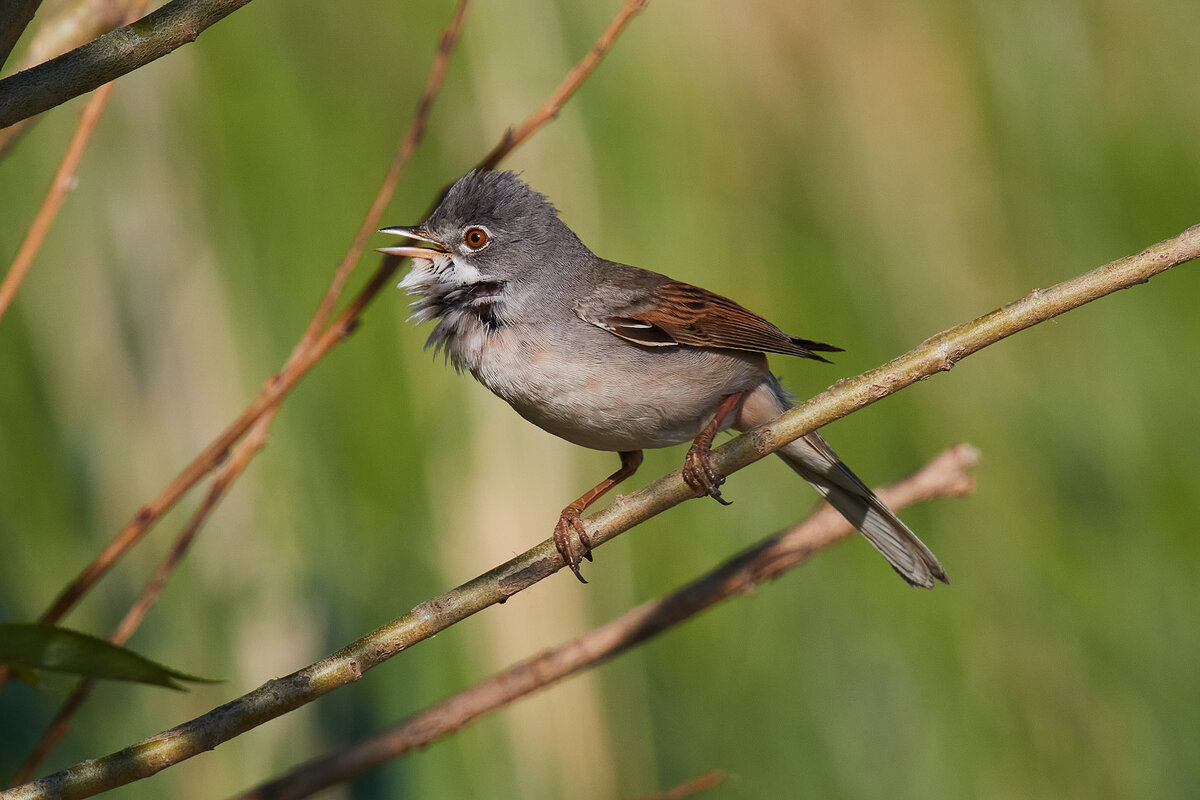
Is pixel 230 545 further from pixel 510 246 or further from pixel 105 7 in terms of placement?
pixel 105 7

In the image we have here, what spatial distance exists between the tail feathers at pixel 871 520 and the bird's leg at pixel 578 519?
44cm

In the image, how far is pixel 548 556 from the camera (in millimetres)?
1612

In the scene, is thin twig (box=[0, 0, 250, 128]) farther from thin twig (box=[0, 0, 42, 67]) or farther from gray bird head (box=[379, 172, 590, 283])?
gray bird head (box=[379, 172, 590, 283])

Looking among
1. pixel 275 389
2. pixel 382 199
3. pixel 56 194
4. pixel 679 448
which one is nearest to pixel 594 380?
pixel 382 199

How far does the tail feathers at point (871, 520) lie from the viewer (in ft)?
8.87

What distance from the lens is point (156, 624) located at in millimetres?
2643

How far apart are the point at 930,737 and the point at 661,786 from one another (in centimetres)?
84

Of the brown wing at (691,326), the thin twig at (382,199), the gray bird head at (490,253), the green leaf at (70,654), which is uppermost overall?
the gray bird head at (490,253)

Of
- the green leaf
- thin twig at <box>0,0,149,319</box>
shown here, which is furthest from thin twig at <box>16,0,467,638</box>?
thin twig at <box>0,0,149,319</box>

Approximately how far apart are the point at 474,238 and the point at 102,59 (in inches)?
65.9

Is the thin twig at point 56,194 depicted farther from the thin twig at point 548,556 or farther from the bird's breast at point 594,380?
the bird's breast at point 594,380

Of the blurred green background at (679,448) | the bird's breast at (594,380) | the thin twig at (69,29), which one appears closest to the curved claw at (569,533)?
the bird's breast at (594,380)

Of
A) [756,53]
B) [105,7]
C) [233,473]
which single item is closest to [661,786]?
[233,473]

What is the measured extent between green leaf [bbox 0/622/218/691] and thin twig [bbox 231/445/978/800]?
1.38 ft
